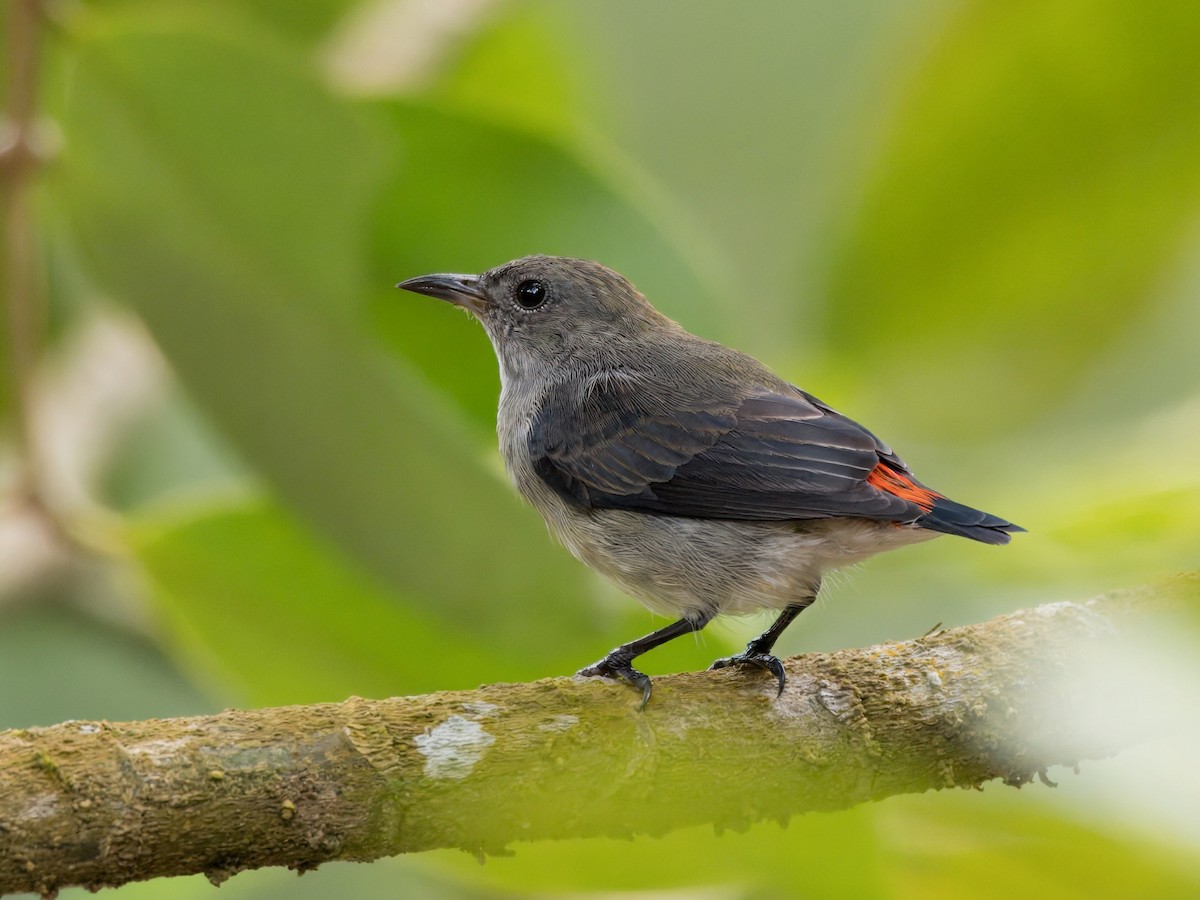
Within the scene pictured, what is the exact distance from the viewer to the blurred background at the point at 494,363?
2561mm

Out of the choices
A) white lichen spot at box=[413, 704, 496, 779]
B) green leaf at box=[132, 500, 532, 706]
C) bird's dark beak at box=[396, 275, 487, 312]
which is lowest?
white lichen spot at box=[413, 704, 496, 779]

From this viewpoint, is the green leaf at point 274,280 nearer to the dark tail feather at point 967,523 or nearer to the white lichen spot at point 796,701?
the white lichen spot at point 796,701

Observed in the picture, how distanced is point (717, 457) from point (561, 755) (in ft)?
2.93

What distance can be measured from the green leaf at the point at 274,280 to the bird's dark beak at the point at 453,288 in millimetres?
453

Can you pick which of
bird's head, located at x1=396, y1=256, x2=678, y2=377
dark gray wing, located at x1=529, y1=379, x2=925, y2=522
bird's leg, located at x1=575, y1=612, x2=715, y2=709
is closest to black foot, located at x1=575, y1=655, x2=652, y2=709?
bird's leg, located at x1=575, y1=612, x2=715, y2=709

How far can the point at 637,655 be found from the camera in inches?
106

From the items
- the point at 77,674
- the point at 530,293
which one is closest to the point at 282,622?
the point at 530,293

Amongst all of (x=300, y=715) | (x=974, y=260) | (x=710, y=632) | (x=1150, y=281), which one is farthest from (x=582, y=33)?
(x=300, y=715)

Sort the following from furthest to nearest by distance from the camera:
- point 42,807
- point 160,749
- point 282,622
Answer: point 282,622, point 160,749, point 42,807

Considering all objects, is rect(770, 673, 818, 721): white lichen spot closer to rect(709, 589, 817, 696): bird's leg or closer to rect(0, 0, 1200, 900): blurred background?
rect(709, 589, 817, 696): bird's leg

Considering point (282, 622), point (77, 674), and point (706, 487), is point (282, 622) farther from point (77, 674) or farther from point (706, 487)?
point (77, 674)

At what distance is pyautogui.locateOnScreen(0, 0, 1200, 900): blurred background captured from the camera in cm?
256

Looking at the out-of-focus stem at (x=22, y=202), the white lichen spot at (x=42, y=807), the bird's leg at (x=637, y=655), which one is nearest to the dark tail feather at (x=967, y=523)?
the bird's leg at (x=637, y=655)

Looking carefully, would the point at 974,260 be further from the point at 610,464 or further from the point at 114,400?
the point at 114,400
